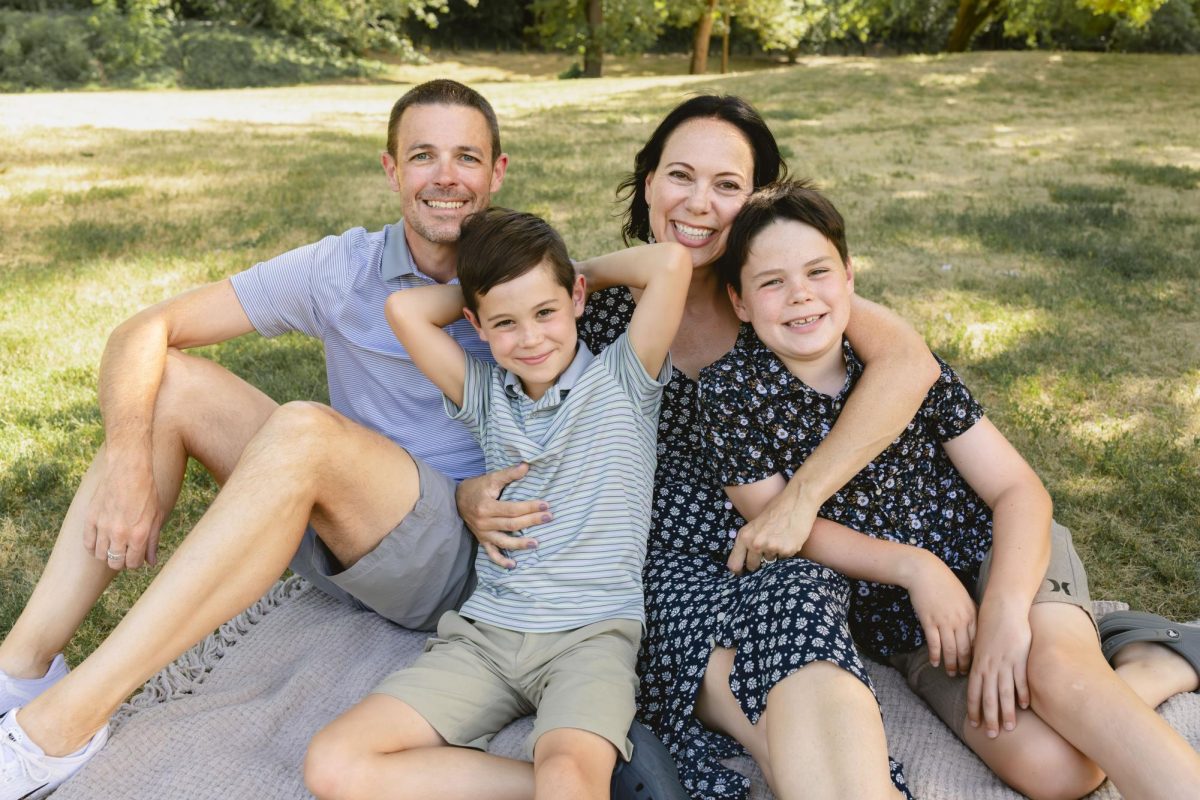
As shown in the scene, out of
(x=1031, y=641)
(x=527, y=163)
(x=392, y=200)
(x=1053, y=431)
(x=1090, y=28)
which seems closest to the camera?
(x=1031, y=641)

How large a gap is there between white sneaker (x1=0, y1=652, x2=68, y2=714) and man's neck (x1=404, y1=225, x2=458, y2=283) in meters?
1.41

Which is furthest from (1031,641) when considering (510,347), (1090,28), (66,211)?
(1090,28)

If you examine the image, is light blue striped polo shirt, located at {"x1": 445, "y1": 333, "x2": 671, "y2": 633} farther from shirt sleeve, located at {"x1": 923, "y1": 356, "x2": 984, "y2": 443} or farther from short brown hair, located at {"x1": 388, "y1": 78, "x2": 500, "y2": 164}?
short brown hair, located at {"x1": 388, "y1": 78, "x2": 500, "y2": 164}

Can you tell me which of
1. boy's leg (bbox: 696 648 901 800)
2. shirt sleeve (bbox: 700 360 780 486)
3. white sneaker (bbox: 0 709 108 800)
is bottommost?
white sneaker (bbox: 0 709 108 800)

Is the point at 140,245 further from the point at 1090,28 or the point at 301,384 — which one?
the point at 1090,28

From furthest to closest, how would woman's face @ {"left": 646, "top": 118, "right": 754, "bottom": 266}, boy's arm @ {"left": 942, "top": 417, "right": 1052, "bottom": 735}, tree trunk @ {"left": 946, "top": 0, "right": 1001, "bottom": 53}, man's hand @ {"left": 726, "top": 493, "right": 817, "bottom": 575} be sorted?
1. tree trunk @ {"left": 946, "top": 0, "right": 1001, "bottom": 53}
2. woman's face @ {"left": 646, "top": 118, "right": 754, "bottom": 266}
3. man's hand @ {"left": 726, "top": 493, "right": 817, "bottom": 575}
4. boy's arm @ {"left": 942, "top": 417, "right": 1052, "bottom": 735}

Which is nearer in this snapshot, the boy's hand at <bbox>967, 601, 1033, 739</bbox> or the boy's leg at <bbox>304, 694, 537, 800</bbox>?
the boy's leg at <bbox>304, 694, 537, 800</bbox>

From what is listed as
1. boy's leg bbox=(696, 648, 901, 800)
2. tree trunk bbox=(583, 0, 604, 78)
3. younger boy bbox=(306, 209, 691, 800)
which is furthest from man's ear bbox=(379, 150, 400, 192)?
tree trunk bbox=(583, 0, 604, 78)

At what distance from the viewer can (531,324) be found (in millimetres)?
2584

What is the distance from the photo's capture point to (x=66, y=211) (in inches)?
305

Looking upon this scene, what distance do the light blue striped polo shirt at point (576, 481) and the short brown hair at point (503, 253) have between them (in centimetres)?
22

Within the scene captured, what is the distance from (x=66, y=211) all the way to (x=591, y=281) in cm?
648

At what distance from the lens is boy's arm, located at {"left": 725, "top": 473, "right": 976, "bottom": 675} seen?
7.67 feet

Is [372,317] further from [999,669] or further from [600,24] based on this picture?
[600,24]
